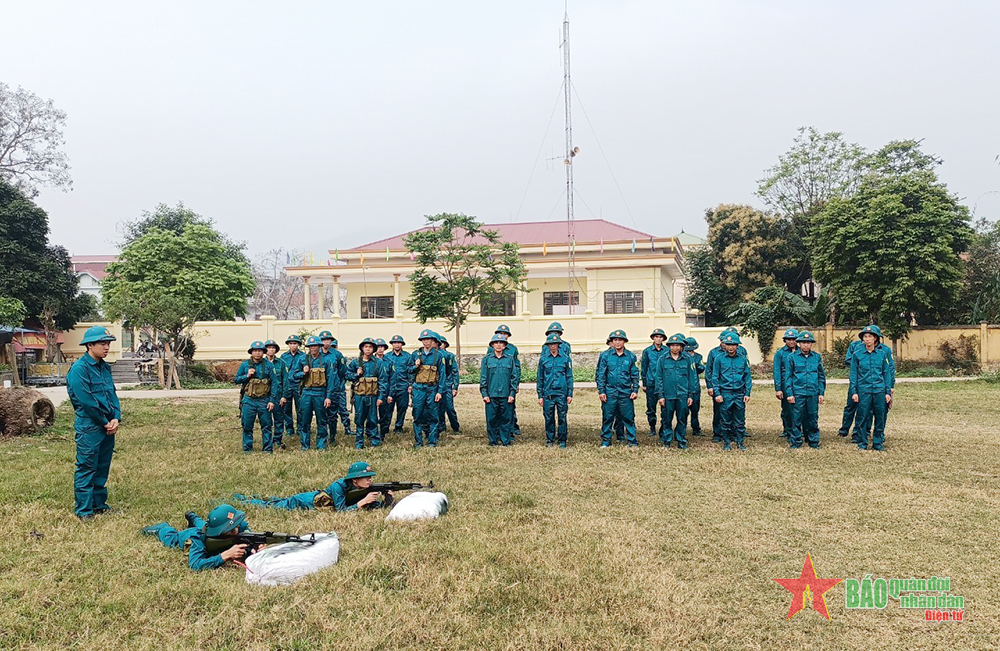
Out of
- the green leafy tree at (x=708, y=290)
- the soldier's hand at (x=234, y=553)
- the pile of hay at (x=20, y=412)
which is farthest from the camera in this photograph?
the green leafy tree at (x=708, y=290)

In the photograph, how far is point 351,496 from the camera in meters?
5.81

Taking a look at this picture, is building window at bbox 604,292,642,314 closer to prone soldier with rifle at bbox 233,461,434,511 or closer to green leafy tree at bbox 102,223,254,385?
green leafy tree at bbox 102,223,254,385

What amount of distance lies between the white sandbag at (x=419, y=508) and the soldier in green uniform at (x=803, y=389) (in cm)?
548

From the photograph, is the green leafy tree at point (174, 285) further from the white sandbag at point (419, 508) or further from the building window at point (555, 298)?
the white sandbag at point (419, 508)

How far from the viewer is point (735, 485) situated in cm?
673

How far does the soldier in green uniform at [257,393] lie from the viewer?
353 inches

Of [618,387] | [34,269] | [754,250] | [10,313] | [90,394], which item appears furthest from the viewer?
[754,250]

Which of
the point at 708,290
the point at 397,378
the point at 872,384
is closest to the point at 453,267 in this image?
the point at 397,378

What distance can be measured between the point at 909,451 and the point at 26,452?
11.2 m

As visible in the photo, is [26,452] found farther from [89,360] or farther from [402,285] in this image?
[402,285]

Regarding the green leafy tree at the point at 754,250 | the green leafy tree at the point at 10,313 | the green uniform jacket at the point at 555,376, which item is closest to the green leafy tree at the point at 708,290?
the green leafy tree at the point at 754,250

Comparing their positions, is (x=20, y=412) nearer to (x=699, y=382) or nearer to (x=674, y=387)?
(x=674, y=387)

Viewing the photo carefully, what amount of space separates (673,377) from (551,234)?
23319 millimetres

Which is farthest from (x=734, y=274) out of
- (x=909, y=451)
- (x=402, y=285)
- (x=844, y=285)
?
(x=909, y=451)
